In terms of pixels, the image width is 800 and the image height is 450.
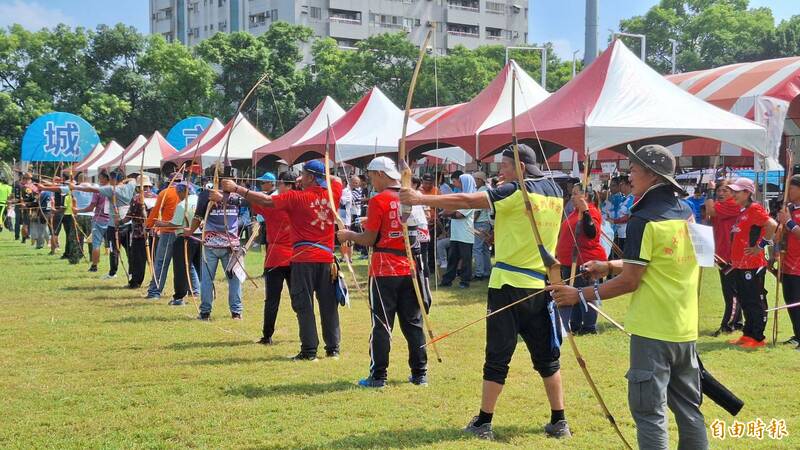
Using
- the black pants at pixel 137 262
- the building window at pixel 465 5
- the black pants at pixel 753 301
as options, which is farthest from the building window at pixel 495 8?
the black pants at pixel 753 301

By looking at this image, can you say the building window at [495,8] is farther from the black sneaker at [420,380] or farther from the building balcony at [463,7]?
the black sneaker at [420,380]

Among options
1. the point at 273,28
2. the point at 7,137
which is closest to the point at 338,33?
the point at 273,28

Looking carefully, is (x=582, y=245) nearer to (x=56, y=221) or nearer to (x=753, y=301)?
(x=753, y=301)

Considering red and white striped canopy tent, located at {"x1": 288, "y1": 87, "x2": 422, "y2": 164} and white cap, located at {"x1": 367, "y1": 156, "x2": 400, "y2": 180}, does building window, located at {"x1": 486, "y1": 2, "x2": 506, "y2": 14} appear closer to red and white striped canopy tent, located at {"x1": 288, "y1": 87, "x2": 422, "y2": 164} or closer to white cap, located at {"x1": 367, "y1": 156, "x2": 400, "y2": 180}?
red and white striped canopy tent, located at {"x1": 288, "y1": 87, "x2": 422, "y2": 164}

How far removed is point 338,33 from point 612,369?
68.3 m

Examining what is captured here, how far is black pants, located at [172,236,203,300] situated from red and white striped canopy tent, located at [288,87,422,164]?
462 cm

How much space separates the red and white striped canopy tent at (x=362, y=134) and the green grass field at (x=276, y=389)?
5629 mm

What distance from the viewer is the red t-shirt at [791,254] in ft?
26.0

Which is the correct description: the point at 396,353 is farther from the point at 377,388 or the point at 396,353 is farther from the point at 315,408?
the point at 315,408

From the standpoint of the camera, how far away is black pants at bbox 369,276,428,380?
6500 mm

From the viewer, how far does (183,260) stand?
11.0m

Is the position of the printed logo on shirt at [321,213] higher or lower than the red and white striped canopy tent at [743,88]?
lower

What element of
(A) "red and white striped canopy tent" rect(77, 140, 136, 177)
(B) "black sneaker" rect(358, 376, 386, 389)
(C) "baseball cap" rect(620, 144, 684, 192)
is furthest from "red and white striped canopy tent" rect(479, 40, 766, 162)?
(A) "red and white striped canopy tent" rect(77, 140, 136, 177)

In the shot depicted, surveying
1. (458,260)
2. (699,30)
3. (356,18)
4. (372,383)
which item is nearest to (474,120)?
(458,260)
